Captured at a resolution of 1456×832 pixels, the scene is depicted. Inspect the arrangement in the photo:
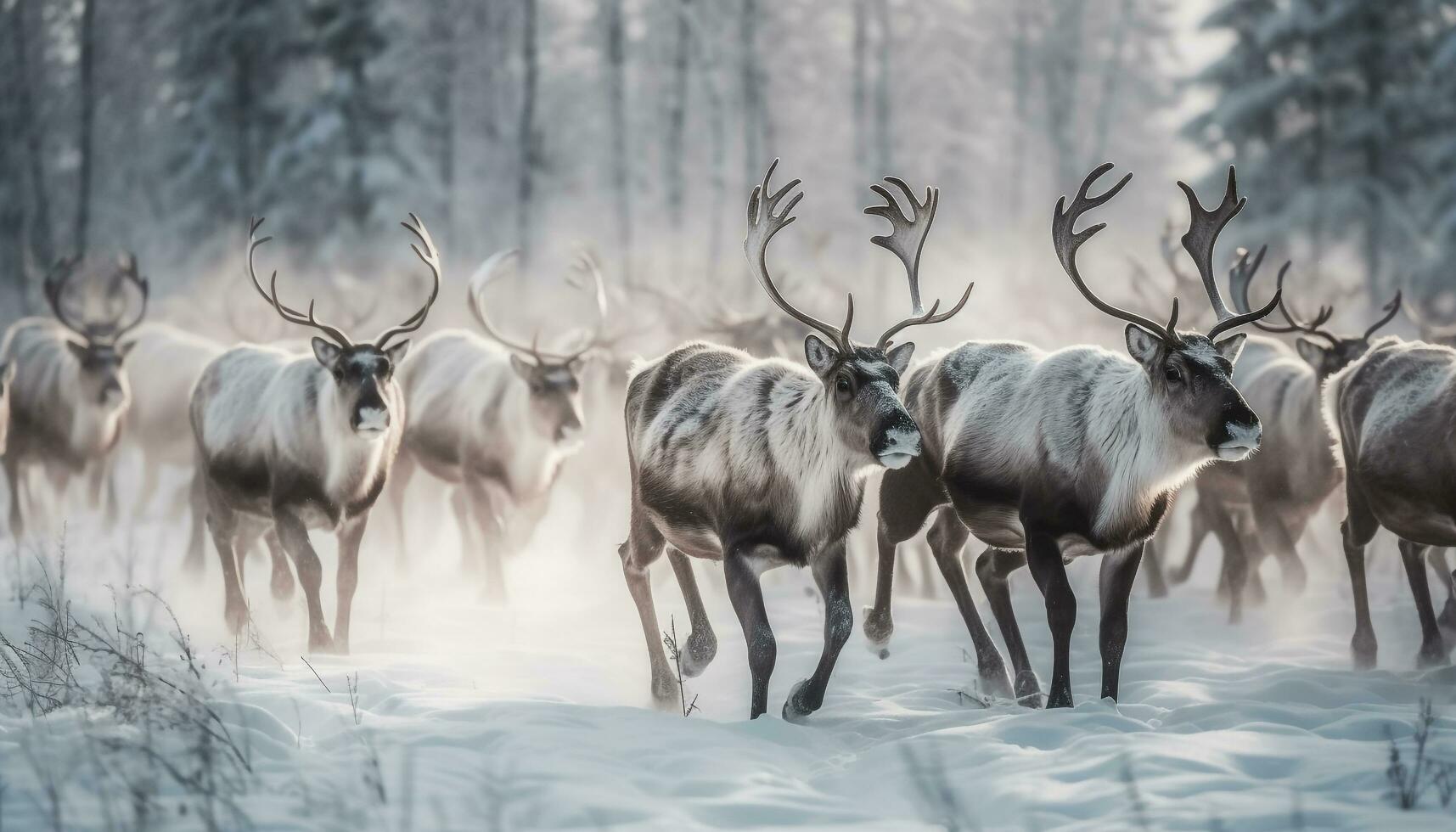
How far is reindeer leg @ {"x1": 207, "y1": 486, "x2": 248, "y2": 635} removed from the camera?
8914 mm

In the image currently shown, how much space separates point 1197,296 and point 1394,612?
219 inches

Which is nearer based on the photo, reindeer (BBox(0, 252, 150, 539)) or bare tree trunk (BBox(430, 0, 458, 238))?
reindeer (BBox(0, 252, 150, 539))

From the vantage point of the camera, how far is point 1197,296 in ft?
48.4

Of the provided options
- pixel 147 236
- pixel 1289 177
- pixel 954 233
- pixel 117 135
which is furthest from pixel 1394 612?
pixel 117 135

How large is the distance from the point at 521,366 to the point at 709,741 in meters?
5.73

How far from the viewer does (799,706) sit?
6.46 metres

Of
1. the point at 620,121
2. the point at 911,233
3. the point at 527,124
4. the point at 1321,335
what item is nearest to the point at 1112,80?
the point at 620,121

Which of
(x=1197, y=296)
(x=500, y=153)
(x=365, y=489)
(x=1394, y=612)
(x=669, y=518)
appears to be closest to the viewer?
(x=669, y=518)

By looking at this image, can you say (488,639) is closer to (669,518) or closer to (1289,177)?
(669,518)

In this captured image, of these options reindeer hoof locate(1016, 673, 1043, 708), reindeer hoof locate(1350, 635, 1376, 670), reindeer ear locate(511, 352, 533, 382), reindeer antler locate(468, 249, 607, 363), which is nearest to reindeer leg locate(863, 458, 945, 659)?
reindeer hoof locate(1016, 673, 1043, 708)

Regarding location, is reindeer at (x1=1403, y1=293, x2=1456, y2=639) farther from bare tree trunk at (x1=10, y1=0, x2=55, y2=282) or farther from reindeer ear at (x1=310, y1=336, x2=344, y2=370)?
bare tree trunk at (x1=10, y1=0, x2=55, y2=282)

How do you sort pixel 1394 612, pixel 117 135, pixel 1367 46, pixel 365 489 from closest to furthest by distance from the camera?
pixel 365 489
pixel 1394 612
pixel 1367 46
pixel 117 135

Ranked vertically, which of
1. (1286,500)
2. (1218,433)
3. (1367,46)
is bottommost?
(1286,500)

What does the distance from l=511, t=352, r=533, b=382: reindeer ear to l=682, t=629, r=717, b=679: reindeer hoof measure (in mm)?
4479
